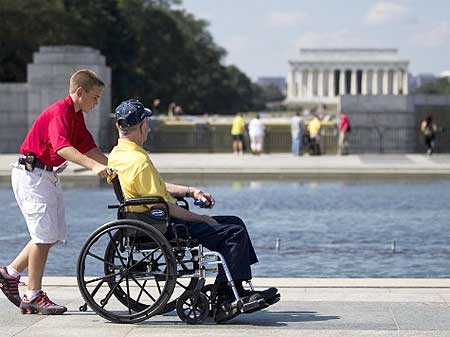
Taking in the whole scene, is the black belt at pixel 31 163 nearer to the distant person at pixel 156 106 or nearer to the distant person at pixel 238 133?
the distant person at pixel 238 133

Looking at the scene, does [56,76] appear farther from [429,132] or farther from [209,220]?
[209,220]

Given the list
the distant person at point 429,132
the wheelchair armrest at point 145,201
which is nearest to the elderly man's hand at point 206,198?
the wheelchair armrest at point 145,201

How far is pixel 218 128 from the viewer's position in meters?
39.3

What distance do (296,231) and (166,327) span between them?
8.42m

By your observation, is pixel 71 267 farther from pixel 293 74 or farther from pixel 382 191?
pixel 293 74

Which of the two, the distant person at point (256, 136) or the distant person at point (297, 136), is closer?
the distant person at point (297, 136)

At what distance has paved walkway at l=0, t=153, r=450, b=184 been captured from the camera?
27.1 m

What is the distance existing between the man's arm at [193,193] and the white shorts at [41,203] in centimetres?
74

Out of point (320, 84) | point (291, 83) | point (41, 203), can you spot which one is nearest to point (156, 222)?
point (41, 203)

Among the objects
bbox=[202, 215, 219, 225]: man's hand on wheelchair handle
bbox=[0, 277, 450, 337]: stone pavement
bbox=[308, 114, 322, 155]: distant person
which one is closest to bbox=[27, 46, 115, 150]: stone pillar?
bbox=[308, 114, 322, 155]: distant person

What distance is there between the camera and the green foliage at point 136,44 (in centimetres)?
5608

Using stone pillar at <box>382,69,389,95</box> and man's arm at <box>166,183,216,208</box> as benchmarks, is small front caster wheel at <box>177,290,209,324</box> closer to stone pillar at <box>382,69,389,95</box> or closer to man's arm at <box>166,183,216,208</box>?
man's arm at <box>166,183,216,208</box>

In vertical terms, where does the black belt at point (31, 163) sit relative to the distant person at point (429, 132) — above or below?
above

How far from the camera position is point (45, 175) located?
8.66 meters
